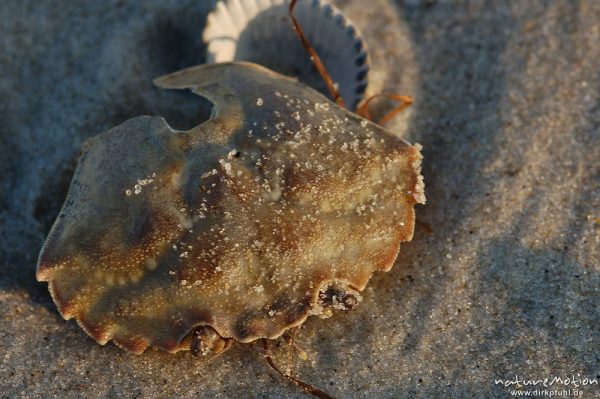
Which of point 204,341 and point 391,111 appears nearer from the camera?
point 204,341

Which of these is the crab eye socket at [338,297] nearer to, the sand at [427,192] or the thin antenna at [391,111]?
the sand at [427,192]

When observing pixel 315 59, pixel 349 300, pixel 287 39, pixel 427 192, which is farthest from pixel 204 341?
pixel 287 39

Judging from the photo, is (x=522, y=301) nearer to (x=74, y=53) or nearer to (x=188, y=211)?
(x=188, y=211)

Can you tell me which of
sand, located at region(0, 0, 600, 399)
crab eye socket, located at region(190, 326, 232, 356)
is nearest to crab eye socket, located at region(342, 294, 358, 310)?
sand, located at region(0, 0, 600, 399)

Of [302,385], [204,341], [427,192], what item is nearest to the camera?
[204,341]

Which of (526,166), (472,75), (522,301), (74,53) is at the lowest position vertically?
(522,301)

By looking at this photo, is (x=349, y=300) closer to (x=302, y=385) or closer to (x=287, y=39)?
(x=302, y=385)

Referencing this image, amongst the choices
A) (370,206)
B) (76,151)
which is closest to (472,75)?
(370,206)

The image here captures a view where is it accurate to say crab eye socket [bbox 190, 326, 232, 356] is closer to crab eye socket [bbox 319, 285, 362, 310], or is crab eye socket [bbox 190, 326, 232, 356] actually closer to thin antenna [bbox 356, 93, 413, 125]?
crab eye socket [bbox 319, 285, 362, 310]

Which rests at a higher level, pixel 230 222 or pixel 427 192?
pixel 230 222
